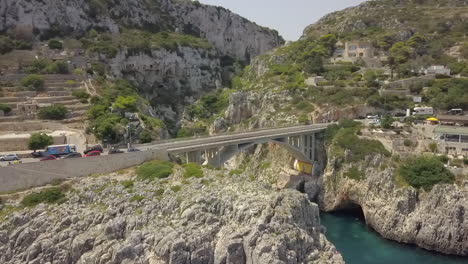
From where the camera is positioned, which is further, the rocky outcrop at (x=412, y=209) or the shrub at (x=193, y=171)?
the rocky outcrop at (x=412, y=209)

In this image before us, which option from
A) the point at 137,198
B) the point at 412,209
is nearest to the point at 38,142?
the point at 137,198

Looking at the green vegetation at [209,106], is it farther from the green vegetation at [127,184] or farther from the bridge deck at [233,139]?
the green vegetation at [127,184]

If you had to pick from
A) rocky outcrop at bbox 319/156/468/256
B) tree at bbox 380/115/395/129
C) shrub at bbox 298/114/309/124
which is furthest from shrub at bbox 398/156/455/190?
shrub at bbox 298/114/309/124

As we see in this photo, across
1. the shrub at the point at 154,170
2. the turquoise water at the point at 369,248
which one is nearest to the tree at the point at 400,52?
the turquoise water at the point at 369,248

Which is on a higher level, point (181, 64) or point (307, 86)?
point (181, 64)

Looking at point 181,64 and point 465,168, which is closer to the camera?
point 465,168

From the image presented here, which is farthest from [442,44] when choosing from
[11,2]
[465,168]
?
[11,2]

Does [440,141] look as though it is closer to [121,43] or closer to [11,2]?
[121,43]
